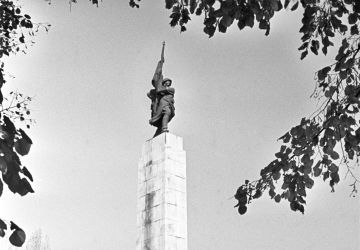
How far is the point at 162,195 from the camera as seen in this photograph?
1211cm

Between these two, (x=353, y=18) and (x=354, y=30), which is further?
(x=354, y=30)

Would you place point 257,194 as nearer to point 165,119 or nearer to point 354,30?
point 354,30

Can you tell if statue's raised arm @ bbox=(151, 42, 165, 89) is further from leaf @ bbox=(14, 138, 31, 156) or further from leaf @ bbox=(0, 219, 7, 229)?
leaf @ bbox=(0, 219, 7, 229)

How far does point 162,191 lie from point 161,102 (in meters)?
2.65

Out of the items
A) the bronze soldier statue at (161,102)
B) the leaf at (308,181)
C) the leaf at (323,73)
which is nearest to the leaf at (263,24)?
the leaf at (323,73)

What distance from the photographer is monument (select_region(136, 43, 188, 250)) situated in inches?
465

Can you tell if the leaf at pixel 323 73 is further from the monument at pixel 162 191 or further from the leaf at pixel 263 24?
the monument at pixel 162 191

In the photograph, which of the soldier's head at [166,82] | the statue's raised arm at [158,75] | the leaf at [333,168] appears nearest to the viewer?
the leaf at [333,168]

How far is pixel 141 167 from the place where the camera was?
13094 mm

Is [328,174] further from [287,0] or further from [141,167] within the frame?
[141,167]

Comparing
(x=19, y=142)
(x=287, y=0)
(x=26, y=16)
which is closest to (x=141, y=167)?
(x=26, y=16)

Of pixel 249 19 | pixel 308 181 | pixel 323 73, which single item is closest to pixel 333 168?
pixel 308 181

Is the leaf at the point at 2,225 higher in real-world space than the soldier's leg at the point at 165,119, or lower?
lower

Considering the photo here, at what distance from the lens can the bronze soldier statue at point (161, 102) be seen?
13498 millimetres
